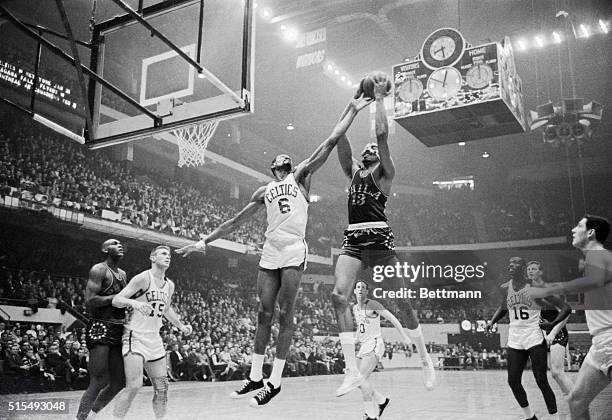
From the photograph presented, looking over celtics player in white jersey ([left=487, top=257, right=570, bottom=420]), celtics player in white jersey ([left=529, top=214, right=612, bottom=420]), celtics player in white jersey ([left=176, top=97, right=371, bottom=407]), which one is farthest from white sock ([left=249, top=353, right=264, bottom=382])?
celtics player in white jersey ([left=487, top=257, right=570, bottom=420])

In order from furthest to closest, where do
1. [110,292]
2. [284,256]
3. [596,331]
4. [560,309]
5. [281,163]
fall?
[560,309] → [110,292] → [281,163] → [284,256] → [596,331]

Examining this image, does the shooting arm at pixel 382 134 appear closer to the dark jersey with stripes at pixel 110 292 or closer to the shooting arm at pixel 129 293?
the shooting arm at pixel 129 293

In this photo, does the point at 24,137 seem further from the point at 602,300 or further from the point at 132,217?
the point at 602,300

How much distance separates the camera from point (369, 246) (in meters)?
5.15

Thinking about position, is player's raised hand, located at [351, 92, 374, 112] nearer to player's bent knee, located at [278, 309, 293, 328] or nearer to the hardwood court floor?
player's bent knee, located at [278, 309, 293, 328]

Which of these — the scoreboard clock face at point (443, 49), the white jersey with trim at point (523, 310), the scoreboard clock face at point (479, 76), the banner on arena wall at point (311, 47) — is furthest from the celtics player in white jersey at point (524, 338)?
the banner on arena wall at point (311, 47)

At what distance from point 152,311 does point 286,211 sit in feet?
6.60

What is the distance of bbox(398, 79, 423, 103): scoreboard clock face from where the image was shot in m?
10.9

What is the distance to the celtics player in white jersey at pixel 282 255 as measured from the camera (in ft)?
16.1

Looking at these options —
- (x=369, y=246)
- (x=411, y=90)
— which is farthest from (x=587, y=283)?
(x=411, y=90)

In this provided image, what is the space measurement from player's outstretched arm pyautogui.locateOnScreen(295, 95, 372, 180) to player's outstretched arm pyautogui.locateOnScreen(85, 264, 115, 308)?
2464 mm

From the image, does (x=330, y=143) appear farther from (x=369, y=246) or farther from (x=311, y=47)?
(x=311, y=47)

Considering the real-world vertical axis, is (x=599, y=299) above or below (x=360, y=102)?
below

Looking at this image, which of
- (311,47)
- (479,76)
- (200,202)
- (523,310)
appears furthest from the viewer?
(200,202)
